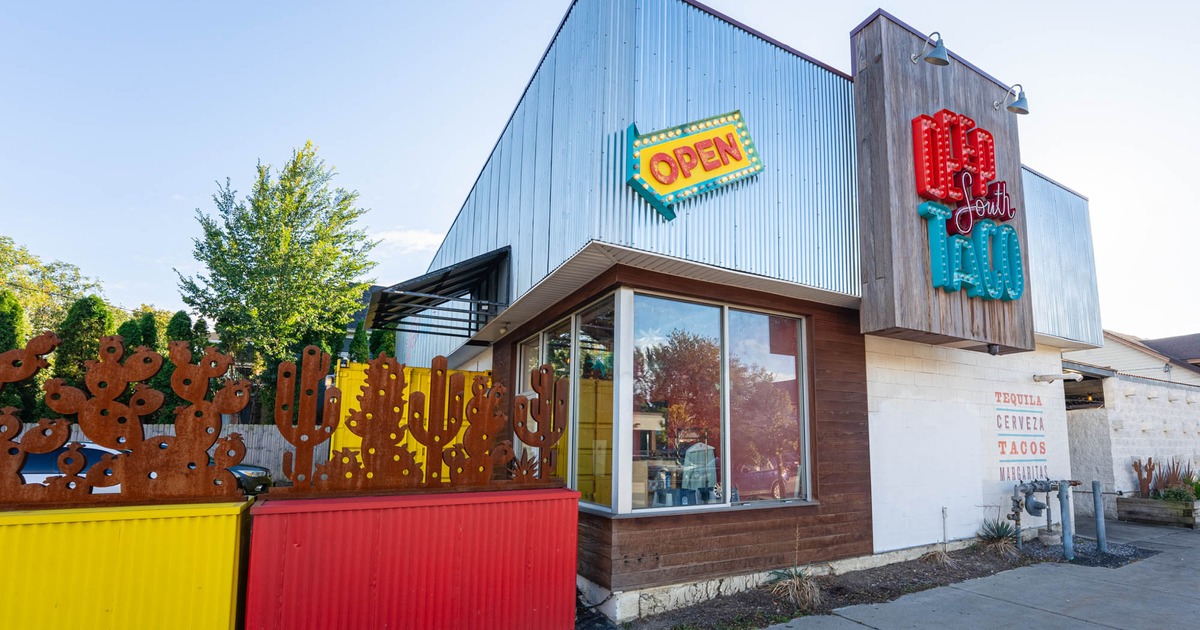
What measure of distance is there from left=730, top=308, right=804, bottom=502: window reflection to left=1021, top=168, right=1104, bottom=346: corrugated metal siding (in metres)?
4.27

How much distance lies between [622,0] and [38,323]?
33018mm

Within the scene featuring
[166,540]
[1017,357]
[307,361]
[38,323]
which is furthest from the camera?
[38,323]

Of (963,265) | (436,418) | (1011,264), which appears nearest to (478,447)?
(436,418)

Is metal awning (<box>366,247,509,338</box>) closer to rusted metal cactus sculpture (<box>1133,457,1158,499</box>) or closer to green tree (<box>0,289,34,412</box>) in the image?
rusted metal cactus sculpture (<box>1133,457,1158,499</box>)

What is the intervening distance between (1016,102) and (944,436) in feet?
13.8

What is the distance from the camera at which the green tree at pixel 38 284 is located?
27.2 meters

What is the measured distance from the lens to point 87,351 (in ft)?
Result: 56.9

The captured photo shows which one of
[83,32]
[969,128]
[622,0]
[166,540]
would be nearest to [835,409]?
[969,128]

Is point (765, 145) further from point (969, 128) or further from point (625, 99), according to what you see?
point (969, 128)

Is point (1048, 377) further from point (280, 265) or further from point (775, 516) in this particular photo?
point (280, 265)

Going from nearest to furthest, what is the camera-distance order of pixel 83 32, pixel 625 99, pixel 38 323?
pixel 625 99, pixel 83 32, pixel 38 323

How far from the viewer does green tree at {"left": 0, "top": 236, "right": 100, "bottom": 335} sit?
2716cm

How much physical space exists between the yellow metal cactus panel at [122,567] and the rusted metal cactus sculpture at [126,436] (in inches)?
5.8

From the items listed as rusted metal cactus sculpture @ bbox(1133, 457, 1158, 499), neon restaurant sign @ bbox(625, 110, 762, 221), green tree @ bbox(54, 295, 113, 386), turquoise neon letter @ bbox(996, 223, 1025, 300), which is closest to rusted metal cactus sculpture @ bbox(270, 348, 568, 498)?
neon restaurant sign @ bbox(625, 110, 762, 221)
